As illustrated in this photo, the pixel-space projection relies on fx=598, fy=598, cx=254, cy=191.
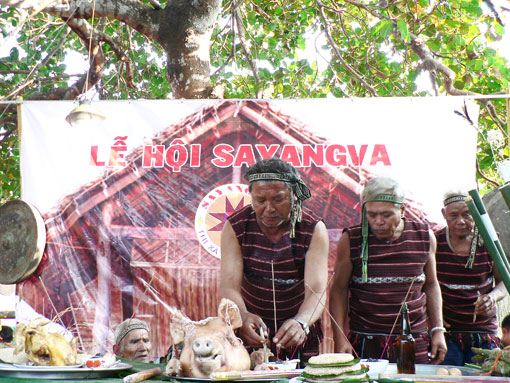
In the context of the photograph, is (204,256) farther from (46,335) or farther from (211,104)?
(46,335)

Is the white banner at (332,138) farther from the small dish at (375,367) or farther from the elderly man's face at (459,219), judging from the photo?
the small dish at (375,367)

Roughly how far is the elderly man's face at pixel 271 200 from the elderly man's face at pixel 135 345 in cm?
123

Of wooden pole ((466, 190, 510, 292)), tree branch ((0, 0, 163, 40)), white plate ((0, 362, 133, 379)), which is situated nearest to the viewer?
wooden pole ((466, 190, 510, 292))

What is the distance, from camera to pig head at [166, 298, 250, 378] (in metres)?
1.93

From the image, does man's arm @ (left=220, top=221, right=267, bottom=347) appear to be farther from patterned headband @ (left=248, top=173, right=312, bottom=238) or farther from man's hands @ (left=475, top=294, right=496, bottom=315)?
man's hands @ (left=475, top=294, right=496, bottom=315)

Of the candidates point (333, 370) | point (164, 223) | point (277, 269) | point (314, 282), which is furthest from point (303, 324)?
point (164, 223)

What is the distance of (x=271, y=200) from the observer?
10.00ft

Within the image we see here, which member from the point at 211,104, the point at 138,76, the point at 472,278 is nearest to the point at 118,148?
the point at 211,104

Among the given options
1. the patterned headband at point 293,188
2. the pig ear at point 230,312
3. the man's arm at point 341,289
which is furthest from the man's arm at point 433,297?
the pig ear at point 230,312

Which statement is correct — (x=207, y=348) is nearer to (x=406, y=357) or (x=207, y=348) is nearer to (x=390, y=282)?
(x=406, y=357)

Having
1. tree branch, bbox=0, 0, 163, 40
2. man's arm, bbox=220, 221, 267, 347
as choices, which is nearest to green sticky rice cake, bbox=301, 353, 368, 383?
man's arm, bbox=220, 221, 267, 347

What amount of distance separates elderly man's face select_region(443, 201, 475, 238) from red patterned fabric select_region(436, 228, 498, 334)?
0.10m

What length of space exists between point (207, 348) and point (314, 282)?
122 centimetres

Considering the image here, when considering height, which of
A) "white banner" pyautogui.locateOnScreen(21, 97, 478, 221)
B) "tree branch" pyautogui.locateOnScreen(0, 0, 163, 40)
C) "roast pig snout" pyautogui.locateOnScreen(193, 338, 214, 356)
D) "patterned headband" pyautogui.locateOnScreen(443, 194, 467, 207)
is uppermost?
"tree branch" pyautogui.locateOnScreen(0, 0, 163, 40)
